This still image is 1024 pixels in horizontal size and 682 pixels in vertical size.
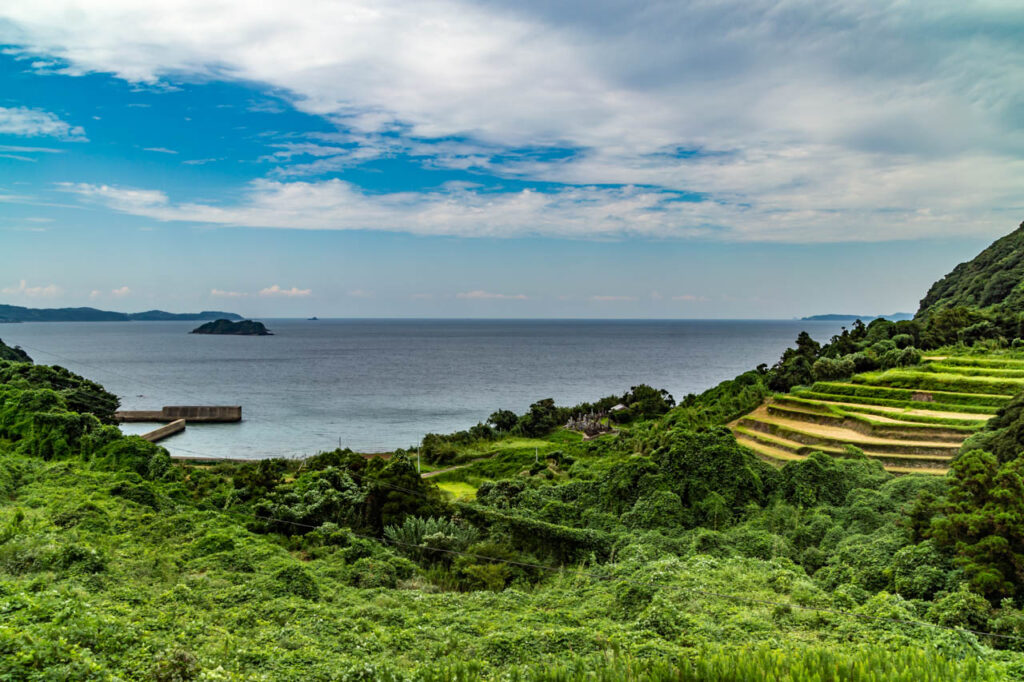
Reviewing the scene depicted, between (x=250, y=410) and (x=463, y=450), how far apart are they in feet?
114

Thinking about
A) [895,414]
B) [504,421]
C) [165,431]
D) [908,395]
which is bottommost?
[165,431]

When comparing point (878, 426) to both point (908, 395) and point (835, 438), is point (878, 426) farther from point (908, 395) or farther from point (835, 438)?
point (908, 395)

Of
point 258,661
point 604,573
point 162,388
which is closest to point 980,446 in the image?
point 604,573

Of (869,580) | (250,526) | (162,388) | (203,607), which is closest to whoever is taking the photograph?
(203,607)

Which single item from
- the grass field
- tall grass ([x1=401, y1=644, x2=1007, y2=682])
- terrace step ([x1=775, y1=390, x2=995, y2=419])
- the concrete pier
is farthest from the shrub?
the concrete pier

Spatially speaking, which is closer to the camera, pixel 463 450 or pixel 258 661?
pixel 258 661

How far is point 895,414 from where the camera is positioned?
79.4 ft

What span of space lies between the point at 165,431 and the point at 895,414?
53.1 meters

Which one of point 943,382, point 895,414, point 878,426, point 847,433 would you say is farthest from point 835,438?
point 943,382

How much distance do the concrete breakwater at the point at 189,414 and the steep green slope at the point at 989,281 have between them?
65.6m

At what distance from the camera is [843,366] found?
3156 centimetres

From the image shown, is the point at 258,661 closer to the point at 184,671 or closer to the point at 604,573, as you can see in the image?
the point at 184,671

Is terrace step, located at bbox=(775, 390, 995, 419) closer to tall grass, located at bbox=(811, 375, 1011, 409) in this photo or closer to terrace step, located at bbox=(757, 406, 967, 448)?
tall grass, located at bbox=(811, 375, 1011, 409)

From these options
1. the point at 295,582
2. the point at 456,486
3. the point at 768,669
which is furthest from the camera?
the point at 456,486
